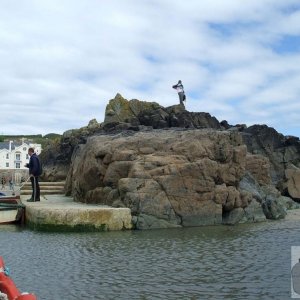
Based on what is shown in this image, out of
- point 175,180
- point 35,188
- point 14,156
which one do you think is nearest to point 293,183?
point 175,180

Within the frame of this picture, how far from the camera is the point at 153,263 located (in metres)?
11.9

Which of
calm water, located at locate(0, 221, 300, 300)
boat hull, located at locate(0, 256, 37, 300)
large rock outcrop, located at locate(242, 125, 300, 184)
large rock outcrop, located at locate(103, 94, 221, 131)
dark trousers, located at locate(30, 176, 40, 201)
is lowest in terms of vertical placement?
calm water, located at locate(0, 221, 300, 300)

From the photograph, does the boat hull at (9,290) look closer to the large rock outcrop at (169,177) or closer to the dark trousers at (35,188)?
the large rock outcrop at (169,177)

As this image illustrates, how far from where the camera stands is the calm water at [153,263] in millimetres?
9469

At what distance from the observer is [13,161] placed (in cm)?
10438

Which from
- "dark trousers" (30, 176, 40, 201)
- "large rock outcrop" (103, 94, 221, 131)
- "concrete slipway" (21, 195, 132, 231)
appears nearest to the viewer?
"concrete slipway" (21, 195, 132, 231)

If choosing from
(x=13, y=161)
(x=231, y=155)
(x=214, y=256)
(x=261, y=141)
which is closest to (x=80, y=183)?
(x=231, y=155)

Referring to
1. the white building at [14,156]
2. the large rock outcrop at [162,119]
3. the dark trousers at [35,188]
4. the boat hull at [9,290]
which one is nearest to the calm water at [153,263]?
the boat hull at [9,290]

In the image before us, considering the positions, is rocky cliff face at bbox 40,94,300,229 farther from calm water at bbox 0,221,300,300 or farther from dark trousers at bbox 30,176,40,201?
dark trousers at bbox 30,176,40,201

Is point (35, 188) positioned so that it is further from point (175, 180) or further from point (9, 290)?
point (9, 290)

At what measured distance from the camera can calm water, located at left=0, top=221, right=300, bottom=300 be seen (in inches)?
373

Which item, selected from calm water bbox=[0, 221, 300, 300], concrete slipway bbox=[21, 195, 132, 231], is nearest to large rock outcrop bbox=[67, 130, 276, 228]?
concrete slipway bbox=[21, 195, 132, 231]

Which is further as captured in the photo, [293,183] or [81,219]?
[293,183]

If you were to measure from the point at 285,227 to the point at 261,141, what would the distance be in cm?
2522
